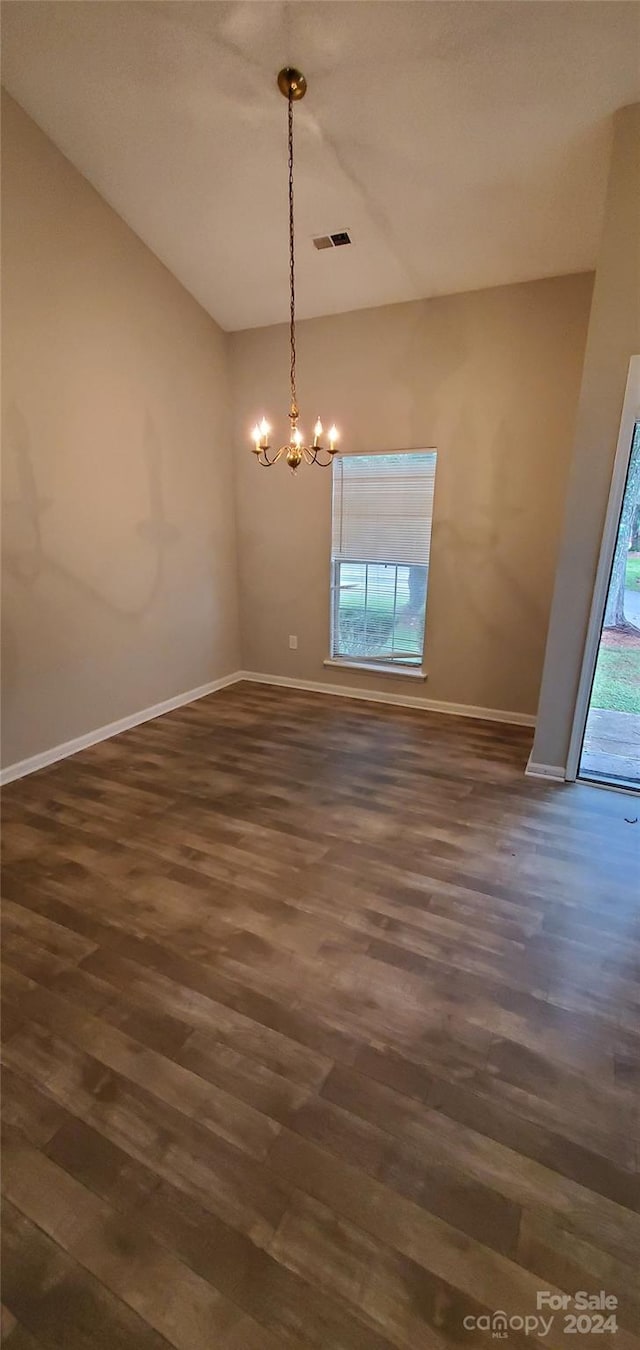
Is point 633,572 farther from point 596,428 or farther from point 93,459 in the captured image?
point 93,459

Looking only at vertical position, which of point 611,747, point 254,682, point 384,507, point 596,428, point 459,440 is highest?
point 459,440

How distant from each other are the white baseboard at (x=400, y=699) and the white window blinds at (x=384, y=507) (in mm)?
1124

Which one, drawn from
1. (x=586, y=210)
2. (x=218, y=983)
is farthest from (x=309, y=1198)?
(x=586, y=210)

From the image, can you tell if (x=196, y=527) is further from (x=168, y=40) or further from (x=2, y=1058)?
(x=2, y=1058)

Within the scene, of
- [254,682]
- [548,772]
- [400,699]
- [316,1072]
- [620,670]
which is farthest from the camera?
[254,682]

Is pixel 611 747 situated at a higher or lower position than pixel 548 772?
higher

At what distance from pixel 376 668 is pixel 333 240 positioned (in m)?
2.97

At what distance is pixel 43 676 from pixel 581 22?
393 centimetres

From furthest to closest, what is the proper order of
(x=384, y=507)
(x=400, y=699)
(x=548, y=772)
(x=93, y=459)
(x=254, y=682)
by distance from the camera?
(x=254, y=682) < (x=400, y=699) < (x=384, y=507) < (x=93, y=459) < (x=548, y=772)

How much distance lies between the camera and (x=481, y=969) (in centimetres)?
181

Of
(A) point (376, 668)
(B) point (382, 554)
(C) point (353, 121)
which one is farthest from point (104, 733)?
(C) point (353, 121)

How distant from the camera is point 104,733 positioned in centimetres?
375

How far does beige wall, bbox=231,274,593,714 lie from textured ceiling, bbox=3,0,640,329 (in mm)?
312

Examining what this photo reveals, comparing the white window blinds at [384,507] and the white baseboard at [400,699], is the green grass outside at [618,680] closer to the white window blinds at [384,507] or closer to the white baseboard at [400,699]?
the white baseboard at [400,699]
